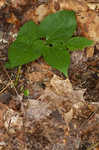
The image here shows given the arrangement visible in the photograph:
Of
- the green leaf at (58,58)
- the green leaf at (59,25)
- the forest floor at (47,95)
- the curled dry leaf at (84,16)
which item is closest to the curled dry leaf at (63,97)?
the forest floor at (47,95)

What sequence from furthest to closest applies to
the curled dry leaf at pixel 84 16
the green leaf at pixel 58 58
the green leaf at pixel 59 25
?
the curled dry leaf at pixel 84 16, the green leaf at pixel 59 25, the green leaf at pixel 58 58

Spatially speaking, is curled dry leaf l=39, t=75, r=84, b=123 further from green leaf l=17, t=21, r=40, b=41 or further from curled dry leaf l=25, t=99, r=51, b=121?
green leaf l=17, t=21, r=40, b=41

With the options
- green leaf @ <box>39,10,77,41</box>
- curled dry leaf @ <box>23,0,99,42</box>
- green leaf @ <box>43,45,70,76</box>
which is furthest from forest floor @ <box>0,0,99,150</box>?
green leaf @ <box>43,45,70,76</box>

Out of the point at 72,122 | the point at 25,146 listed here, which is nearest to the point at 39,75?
the point at 72,122

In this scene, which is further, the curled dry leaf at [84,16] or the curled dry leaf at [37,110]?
the curled dry leaf at [84,16]

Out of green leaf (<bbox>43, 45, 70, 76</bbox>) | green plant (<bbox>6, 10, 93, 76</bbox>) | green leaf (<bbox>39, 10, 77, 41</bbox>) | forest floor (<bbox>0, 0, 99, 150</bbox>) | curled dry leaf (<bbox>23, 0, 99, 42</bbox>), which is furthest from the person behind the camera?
curled dry leaf (<bbox>23, 0, 99, 42</bbox>)

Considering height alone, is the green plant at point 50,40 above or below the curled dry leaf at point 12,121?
above

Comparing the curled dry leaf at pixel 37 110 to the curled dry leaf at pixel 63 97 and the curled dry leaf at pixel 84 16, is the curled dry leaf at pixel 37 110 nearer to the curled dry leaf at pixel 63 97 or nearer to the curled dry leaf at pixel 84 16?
the curled dry leaf at pixel 63 97
